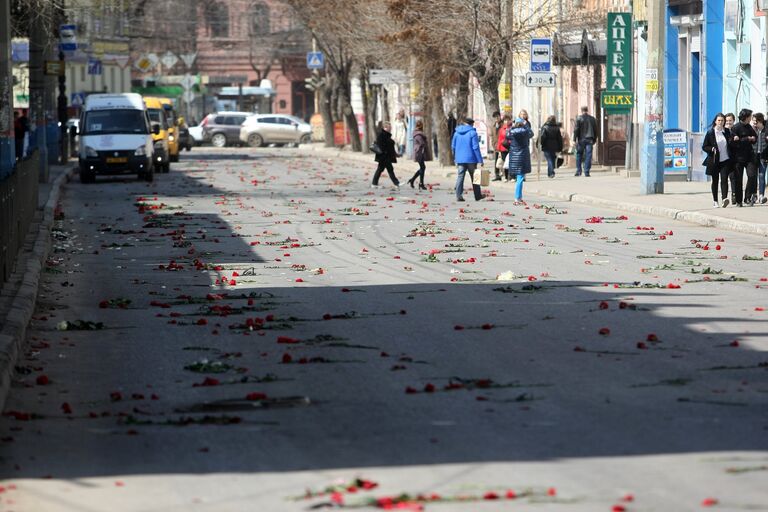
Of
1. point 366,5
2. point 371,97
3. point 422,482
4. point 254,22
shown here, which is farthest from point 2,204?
point 254,22

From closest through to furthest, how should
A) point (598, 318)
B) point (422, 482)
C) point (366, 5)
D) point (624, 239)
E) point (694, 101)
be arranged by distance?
point (422, 482) < point (598, 318) < point (624, 239) < point (694, 101) < point (366, 5)

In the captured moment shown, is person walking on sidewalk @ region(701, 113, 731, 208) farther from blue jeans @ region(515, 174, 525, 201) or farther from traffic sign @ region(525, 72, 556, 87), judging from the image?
traffic sign @ region(525, 72, 556, 87)

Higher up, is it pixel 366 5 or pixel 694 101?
pixel 366 5

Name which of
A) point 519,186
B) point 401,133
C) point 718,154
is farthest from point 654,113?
point 401,133

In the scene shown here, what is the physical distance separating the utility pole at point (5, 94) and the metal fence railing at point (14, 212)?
376 mm

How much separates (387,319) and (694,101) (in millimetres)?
29026

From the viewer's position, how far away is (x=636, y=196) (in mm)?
30781

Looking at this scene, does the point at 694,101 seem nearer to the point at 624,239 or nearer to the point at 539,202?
the point at 539,202

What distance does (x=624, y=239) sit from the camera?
2152cm

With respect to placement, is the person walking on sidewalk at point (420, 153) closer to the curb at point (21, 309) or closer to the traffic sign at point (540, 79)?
the traffic sign at point (540, 79)

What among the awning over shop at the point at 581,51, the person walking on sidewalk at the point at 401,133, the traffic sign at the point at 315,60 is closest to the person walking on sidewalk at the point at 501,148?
the awning over shop at the point at 581,51

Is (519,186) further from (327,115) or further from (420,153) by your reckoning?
(327,115)

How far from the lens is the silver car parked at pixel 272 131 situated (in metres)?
81.4

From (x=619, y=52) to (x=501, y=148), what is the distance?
154 inches
